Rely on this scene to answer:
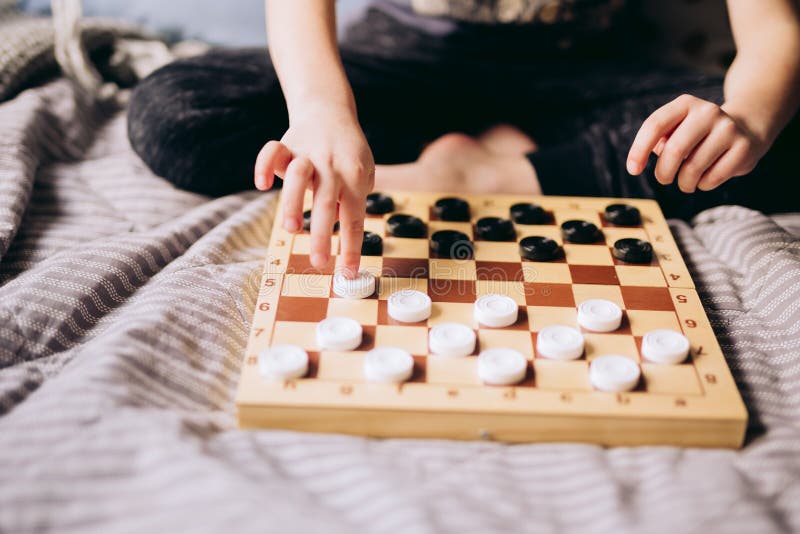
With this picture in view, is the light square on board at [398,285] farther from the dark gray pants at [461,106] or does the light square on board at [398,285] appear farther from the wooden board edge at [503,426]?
the dark gray pants at [461,106]

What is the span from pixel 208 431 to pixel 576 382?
1.15 ft

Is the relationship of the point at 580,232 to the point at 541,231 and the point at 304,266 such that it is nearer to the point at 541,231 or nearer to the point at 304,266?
the point at 541,231

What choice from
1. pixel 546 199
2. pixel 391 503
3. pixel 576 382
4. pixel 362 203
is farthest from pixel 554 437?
pixel 546 199

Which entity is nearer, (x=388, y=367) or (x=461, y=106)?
(x=388, y=367)

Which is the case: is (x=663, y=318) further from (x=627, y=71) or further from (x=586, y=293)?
(x=627, y=71)

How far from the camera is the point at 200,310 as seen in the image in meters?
0.80

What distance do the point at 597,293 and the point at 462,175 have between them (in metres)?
0.35

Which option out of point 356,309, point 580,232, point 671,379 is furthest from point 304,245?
point 671,379

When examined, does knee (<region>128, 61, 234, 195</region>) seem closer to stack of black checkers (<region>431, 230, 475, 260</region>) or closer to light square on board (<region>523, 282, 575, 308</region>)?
stack of black checkers (<region>431, 230, 475, 260</region>)

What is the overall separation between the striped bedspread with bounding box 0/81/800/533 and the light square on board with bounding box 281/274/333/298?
63 mm

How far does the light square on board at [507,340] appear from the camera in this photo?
2.40 feet

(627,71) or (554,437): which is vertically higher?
(627,71)

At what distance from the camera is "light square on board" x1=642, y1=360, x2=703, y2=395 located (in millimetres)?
679

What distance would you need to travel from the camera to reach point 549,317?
2.58 feet
